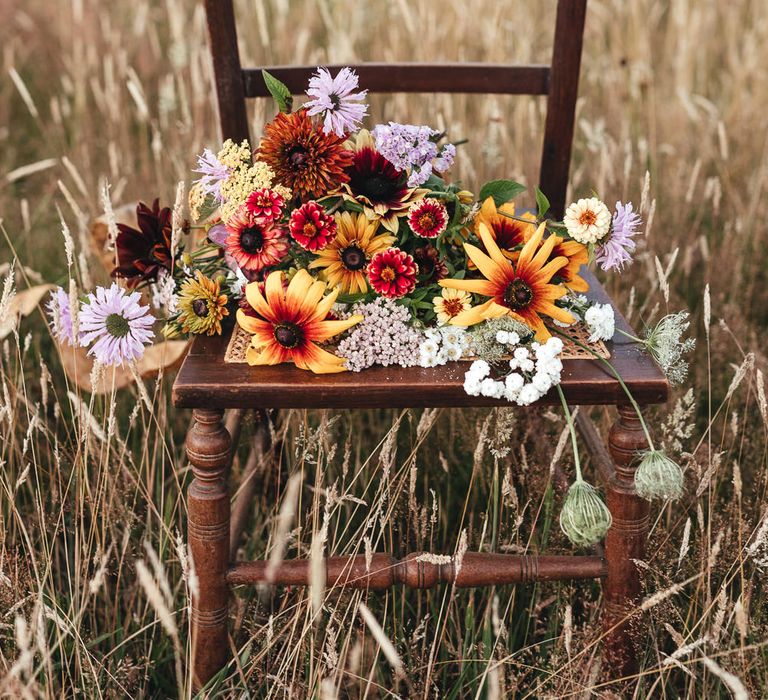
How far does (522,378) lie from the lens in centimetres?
117

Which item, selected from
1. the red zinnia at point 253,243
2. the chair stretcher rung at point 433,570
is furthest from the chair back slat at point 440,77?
the chair stretcher rung at point 433,570

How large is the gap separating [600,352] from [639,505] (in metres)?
0.22

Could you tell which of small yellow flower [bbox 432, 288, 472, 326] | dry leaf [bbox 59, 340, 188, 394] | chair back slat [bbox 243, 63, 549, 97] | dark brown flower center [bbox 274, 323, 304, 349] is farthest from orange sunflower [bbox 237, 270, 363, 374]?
chair back slat [bbox 243, 63, 549, 97]

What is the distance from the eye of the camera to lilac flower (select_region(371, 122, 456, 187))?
1.21 meters

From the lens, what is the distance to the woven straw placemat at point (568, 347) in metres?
1.27

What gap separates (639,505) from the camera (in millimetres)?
1299

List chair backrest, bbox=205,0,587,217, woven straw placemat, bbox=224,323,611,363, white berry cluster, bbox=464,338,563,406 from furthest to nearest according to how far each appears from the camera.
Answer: chair backrest, bbox=205,0,587,217, woven straw placemat, bbox=224,323,611,363, white berry cluster, bbox=464,338,563,406

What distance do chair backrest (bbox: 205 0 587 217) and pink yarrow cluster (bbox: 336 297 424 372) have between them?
55 cm

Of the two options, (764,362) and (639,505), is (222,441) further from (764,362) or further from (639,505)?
(764,362)

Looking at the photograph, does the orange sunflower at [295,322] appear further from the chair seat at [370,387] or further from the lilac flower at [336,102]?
the lilac flower at [336,102]

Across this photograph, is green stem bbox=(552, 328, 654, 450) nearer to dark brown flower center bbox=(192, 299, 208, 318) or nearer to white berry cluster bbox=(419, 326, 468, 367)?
white berry cluster bbox=(419, 326, 468, 367)

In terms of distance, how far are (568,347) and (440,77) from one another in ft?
2.21

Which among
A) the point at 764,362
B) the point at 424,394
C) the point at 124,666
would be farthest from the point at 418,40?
the point at 124,666

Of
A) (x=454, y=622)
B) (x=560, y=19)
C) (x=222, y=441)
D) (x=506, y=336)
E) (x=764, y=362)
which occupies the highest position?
(x=560, y=19)
